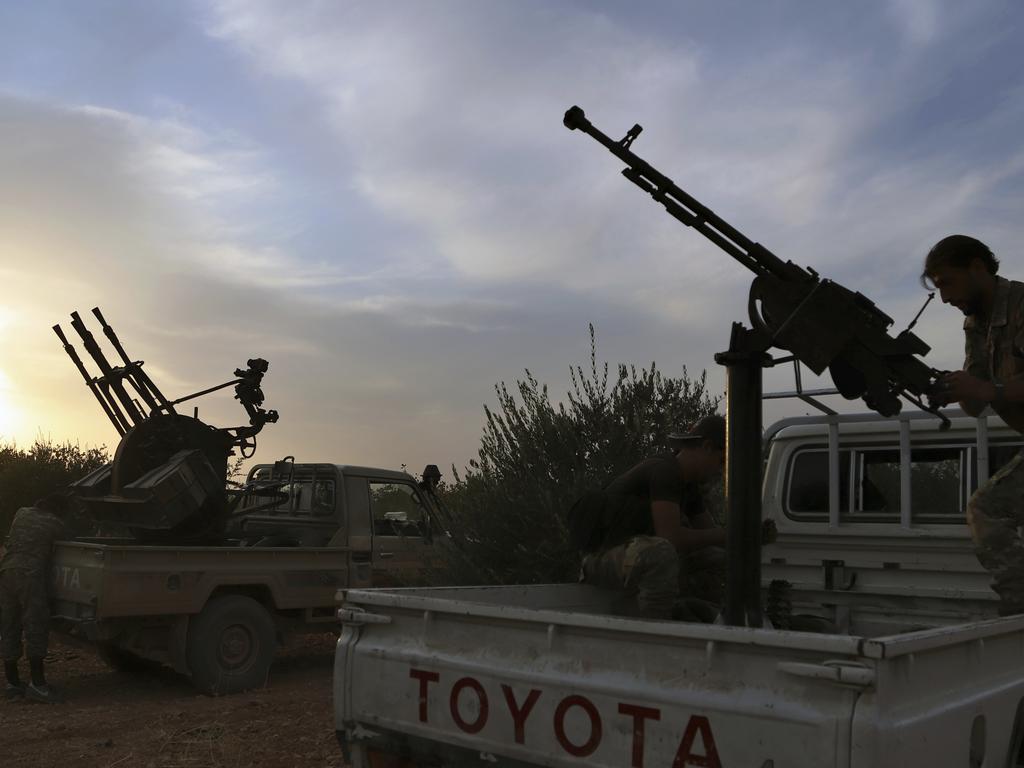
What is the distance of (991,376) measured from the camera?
397 centimetres

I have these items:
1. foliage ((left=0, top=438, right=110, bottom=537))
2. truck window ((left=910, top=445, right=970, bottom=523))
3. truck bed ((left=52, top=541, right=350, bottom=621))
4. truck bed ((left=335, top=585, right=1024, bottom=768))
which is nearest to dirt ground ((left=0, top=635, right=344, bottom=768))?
truck bed ((left=52, top=541, right=350, bottom=621))

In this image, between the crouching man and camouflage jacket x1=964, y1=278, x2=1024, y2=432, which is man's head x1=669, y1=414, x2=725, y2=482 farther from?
camouflage jacket x1=964, y1=278, x2=1024, y2=432

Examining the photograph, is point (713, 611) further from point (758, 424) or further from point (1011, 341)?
point (1011, 341)

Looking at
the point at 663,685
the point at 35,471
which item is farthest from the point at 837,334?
the point at 35,471

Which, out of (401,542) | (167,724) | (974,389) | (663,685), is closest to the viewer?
(663,685)

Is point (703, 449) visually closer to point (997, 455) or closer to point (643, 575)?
point (643, 575)

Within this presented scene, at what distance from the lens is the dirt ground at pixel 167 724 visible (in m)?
6.11

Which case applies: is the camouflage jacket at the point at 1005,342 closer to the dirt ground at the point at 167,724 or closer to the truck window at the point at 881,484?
the truck window at the point at 881,484

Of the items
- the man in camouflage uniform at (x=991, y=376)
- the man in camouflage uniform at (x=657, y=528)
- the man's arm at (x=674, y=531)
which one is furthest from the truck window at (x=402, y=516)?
the man in camouflage uniform at (x=991, y=376)

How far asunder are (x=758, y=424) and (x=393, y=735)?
167 cm

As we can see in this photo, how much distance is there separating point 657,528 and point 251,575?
5.29 m

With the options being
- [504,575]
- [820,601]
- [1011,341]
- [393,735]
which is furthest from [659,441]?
[393,735]

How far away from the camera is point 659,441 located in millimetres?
8266

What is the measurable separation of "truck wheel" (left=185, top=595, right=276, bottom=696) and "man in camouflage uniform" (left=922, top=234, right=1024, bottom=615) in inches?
247
